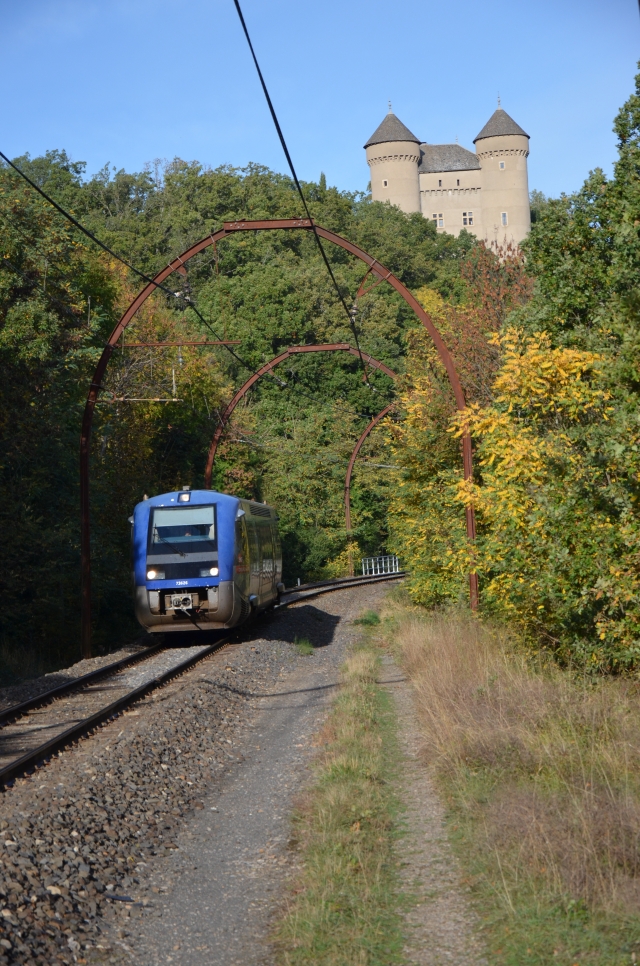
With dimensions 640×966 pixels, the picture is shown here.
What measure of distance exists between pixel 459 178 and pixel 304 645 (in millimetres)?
126519

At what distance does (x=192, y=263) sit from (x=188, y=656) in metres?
55.6

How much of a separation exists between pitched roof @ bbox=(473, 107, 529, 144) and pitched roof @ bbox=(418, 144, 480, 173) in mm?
9568

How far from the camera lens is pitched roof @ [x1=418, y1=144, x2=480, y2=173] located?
13900 centimetres

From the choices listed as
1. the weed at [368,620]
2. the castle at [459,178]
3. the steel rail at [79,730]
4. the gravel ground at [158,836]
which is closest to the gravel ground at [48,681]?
the steel rail at [79,730]

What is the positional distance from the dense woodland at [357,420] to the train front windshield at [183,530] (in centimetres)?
398

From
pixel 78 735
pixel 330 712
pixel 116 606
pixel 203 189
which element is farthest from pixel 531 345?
pixel 203 189

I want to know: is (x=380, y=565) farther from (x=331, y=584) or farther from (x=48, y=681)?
(x=48, y=681)

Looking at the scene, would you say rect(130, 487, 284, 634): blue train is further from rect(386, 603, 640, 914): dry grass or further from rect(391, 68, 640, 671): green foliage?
rect(386, 603, 640, 914): dry grass

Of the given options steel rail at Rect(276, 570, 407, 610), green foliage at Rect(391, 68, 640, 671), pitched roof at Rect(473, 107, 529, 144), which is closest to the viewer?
green foliage at Rect(391, 68, 640, 671)

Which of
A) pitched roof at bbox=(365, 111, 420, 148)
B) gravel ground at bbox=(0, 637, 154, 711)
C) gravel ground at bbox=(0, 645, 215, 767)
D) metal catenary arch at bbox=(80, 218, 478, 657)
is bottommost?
gravel ground at bbox=(0, 645, 215, 767)

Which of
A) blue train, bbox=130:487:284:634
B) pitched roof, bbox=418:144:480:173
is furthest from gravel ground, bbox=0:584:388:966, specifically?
pitched roof, bbox=418:144:480:173

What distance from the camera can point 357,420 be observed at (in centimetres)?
6297

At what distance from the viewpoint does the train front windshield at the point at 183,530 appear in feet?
68.0

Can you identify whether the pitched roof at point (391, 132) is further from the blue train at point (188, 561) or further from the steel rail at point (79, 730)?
the steel rail at point (79, 730)
